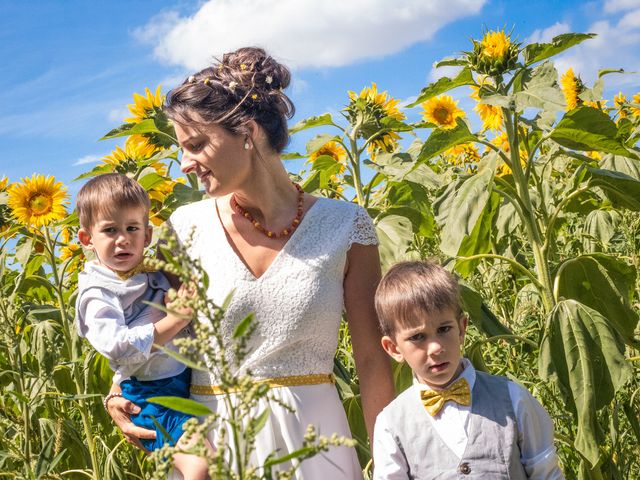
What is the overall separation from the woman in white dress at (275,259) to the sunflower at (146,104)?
1.26m

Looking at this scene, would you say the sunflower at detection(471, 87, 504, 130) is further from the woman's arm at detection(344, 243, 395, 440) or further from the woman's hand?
the woman's hand

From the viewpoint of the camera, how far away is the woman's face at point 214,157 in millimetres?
1751

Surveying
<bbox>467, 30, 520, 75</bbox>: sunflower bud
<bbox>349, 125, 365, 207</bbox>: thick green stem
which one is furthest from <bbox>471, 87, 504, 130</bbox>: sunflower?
<bbox>467, 30, 520, 75</bbox>: sunflower bud

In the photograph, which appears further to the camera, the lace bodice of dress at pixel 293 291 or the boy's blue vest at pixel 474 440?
the lace bodice of dress at pixel 293 291

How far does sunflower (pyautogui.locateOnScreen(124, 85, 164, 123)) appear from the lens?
125 inches

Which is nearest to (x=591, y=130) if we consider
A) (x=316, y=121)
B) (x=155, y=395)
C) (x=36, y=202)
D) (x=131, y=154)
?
(x=316, y=121)

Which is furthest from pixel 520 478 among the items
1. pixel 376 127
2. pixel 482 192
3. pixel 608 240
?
pixel 608 240

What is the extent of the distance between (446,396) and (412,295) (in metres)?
0.21

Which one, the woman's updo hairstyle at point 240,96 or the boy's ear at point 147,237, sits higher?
the woman's updo hairstyle at point 240,96

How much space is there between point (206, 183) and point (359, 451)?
103 centimetres

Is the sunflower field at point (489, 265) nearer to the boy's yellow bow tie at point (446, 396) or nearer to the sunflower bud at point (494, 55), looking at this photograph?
the sunflower bud at point (494, 55)

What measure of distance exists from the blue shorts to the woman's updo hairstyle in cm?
56

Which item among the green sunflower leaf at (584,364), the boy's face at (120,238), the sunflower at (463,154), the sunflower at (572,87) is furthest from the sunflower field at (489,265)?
the sunflower at (572,87)

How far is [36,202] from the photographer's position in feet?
11.6
